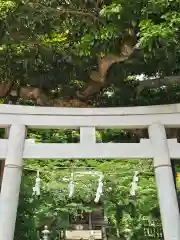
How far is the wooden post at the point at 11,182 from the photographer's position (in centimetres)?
361

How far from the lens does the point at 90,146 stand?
4.08 metres

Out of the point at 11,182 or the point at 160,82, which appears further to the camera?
the point at 160,82

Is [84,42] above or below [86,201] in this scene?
above

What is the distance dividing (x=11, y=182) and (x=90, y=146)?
98cm

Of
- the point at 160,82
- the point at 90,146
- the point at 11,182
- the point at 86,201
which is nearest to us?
the point at 11,182

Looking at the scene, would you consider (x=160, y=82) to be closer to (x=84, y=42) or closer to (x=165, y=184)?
(x=84, y=42)

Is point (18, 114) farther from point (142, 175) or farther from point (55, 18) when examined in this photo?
point (142, 175)

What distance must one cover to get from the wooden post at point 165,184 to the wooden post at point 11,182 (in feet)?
5.15

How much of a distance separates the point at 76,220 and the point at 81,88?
2463 millimetres

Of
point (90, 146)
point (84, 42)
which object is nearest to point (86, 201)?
point (90, 146)

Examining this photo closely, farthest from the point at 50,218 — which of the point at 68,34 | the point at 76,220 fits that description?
the point at 68,34

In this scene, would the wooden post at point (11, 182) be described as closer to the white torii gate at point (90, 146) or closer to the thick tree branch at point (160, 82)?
the white torii gate at point (90, 146)

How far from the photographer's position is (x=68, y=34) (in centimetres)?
580

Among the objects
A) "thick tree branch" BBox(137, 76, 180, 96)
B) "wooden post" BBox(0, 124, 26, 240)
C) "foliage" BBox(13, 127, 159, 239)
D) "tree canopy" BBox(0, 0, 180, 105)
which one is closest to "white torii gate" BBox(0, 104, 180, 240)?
"wooden post" BBox(0, 124, 26, 240)
